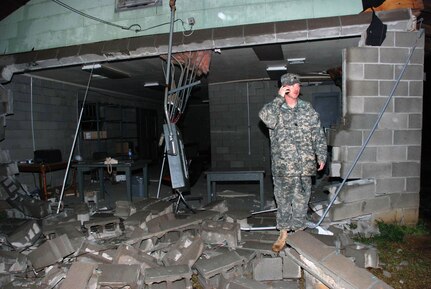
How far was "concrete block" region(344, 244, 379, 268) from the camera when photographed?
324 centimetres

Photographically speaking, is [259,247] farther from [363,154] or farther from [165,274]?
[363,154]

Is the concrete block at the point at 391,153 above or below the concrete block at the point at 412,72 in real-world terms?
below

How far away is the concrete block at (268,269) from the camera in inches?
123

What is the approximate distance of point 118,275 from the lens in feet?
9.52

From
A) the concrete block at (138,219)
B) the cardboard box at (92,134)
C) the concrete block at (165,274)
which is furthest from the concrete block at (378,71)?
the cardboard box at (92,134)

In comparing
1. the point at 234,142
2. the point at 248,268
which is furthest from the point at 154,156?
the point at 248,268

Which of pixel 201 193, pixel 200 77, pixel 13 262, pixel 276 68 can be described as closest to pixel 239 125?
pixel 200 77

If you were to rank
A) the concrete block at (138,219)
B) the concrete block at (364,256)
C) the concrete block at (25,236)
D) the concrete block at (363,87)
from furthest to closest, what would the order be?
1. the concrete block at (363,87)
2. the concrete block at (138,219)
3. the concrete block at (25,236)
4. the concrete block at (364,256)

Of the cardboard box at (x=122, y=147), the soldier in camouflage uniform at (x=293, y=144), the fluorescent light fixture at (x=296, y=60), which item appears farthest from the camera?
the cardboard box at (x=122, y=147)

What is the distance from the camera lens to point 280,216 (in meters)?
3.50

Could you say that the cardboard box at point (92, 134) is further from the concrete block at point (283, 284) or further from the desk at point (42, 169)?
the concrete block at point (283, 284)

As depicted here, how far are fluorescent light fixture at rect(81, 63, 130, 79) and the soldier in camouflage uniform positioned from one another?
13.0 ft

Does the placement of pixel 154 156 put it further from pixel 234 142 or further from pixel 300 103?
pixel 300 103

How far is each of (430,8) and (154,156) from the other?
34.7 feet
